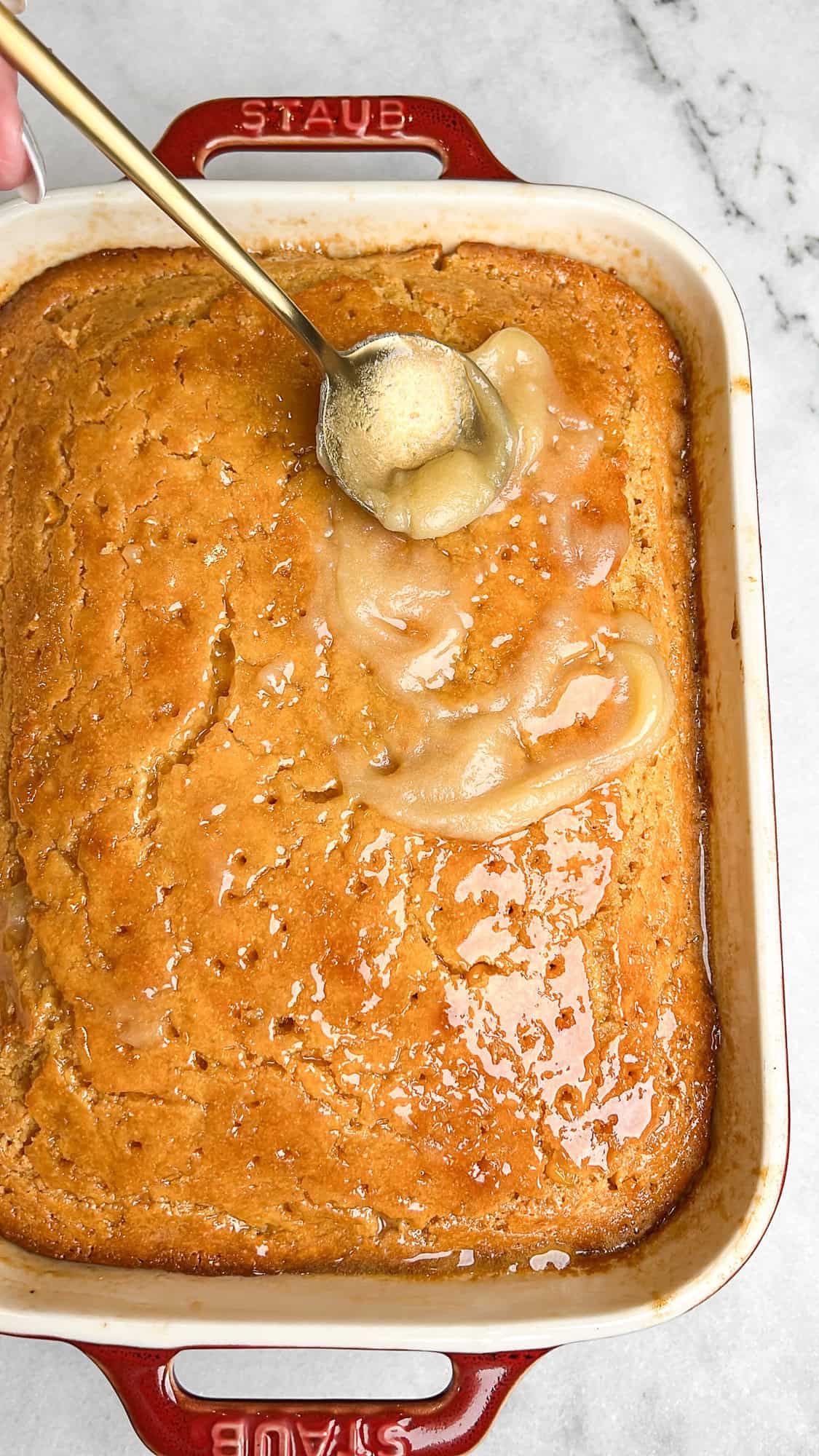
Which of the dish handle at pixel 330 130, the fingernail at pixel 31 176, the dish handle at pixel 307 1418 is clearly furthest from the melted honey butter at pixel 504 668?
the dish handle at pixel 307 1418

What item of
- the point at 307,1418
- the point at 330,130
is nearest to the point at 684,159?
the point at 330,130

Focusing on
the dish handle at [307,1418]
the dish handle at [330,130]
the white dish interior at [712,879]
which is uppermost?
the dish handle at [330,130]

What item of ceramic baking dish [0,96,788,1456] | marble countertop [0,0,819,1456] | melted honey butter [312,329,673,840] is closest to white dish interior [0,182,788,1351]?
ceramic baking dish [0,96,788,1456]

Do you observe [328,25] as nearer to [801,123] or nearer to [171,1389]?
[801,123]

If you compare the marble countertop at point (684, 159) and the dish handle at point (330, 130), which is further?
the marble countertop at point (684, 159)

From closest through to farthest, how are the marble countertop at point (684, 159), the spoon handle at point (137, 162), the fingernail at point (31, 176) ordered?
the spoon handle at point (137, 162) → the fingernail at point (31, 176) → the marble countertop at point (684, 159)

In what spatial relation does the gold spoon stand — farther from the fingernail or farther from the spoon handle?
the fingernail

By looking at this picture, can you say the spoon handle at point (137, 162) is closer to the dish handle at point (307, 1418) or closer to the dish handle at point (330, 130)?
the dish handle at point (330, 130)

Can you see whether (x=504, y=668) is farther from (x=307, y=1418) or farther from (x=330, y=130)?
(x=307, y=1418)
